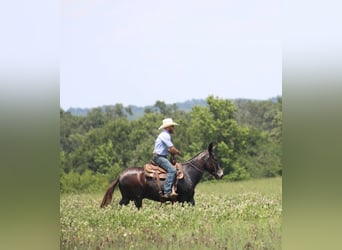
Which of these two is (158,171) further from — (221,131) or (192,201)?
(221,131)

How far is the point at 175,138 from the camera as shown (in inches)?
236

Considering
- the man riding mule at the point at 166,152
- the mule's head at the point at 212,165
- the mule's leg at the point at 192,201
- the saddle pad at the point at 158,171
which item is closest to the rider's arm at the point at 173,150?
the man riding mule at the point at 166,152

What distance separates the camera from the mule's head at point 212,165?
19.5 ft

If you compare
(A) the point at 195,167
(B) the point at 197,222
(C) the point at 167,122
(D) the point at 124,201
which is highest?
(C) the point at 167,122

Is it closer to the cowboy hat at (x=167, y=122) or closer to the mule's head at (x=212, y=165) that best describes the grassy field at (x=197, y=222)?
the mule's head at (x=212, y=165)

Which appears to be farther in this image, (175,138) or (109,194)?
(109,194)

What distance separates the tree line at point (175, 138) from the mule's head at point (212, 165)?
42mm

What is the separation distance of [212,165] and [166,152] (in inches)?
16.4

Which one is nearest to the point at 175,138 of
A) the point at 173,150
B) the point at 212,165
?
the point at 173,150

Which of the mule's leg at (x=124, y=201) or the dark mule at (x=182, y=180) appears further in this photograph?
the mule's leg at (x=124, y=201)

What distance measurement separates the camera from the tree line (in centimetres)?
583

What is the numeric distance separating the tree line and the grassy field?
16cm

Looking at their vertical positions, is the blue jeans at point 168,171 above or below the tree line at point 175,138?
below

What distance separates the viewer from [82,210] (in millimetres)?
6145
